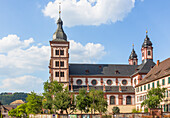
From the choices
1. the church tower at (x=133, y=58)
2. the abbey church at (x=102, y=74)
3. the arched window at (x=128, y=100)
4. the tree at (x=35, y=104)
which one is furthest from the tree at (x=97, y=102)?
the church tower at (x=133, y=58)

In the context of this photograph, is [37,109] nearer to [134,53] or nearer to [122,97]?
[122,97]

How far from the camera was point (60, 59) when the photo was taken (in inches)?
3029

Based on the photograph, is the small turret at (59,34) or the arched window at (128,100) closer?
the arched window at (128,100)

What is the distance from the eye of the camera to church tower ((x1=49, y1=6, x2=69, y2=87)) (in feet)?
250

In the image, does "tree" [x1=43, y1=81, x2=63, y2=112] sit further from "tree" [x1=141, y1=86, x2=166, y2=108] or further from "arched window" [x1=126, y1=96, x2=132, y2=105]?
"arched window" [x1=126, y1=96, x2=132, y2=105]

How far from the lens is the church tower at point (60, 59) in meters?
76.2

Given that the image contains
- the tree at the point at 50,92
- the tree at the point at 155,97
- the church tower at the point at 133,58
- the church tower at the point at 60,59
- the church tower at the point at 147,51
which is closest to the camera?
the tree at the point at 155,97

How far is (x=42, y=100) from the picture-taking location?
6681 centimetres

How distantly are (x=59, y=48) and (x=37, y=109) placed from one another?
20460 mm

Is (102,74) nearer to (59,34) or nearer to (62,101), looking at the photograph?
(59,34)

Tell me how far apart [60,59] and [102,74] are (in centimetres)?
1451

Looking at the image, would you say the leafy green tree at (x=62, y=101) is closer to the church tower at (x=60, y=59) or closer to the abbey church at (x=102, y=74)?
the abbey church at (x=102, y=74)

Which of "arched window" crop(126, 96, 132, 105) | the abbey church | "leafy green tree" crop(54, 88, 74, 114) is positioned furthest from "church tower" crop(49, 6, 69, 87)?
"arched window" crop(126, 96, 132, 105)

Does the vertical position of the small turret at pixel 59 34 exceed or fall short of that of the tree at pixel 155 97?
it exceeds it
